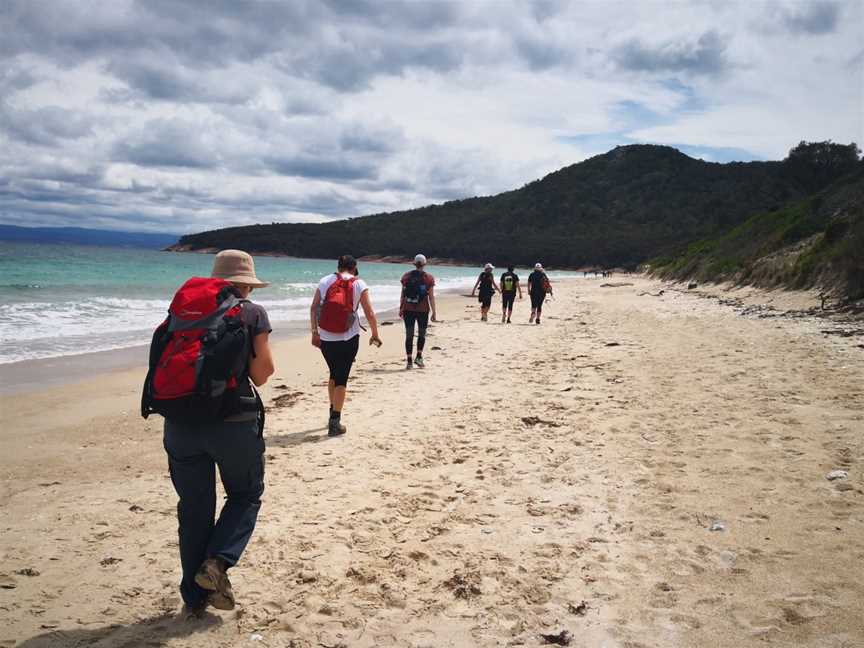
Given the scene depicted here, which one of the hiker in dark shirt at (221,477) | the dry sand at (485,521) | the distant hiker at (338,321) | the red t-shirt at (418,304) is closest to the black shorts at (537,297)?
the red t-shirt at (418,304)

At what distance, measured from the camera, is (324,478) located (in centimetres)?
492

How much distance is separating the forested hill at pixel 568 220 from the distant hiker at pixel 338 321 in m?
77.2

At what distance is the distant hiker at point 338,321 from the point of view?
5.98 m

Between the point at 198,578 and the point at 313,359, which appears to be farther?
the point at 313,359

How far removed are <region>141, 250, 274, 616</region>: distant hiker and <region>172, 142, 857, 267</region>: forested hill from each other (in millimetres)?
80160

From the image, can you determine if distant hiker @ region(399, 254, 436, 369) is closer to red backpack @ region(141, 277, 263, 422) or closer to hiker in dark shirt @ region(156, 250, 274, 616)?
hiker in dark shirt @ region(156, 250, 274, 616)

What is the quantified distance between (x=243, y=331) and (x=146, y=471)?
3.16 metres

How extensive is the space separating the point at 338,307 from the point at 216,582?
3419 mm

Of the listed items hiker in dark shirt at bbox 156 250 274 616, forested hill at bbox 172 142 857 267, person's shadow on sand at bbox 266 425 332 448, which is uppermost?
forested hill at bbox 172 142 857 267

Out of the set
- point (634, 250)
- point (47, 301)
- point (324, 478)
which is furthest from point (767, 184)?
point (324, 478)

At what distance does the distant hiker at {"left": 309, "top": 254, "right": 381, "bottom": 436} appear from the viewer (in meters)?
5.98

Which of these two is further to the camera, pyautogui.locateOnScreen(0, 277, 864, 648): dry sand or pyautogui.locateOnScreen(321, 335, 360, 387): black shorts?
pyautogui.locateOnScreen(321, 335, 360, 387): black shorts

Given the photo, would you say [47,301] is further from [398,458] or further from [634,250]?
[634,250]

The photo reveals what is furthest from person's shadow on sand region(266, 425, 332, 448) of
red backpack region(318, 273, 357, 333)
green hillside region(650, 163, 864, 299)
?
green hillside region(650, 163, 864, 299)
